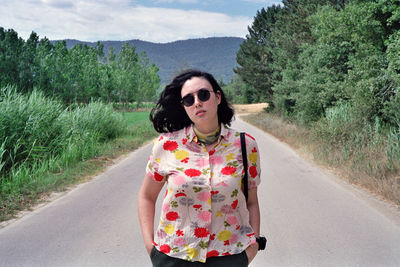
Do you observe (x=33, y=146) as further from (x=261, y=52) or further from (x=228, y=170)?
(x=261, y=52)

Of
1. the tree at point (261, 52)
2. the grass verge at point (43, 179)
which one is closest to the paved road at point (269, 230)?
the grass verge at point (43, 179)

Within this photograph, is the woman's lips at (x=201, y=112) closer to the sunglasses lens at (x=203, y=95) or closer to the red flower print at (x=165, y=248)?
the sunglasses lens at (x=203, y=95)

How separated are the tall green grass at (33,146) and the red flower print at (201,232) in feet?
17.6

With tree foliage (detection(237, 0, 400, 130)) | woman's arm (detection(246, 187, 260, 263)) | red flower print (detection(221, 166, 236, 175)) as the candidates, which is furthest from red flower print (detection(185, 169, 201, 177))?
tree foliage (detection(237, 0, 400, 130))

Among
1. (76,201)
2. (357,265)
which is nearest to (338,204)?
(357,265)

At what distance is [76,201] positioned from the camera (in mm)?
7555

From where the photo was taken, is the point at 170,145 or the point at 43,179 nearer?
the point at 170,145

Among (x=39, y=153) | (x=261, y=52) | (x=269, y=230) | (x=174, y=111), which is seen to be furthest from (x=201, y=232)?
(x=261, y=52)

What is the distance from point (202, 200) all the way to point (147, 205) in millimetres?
429

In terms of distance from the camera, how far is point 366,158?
1050 cm

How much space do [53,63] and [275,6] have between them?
3265cm

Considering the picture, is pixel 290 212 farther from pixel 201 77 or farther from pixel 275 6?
pixel 275 6

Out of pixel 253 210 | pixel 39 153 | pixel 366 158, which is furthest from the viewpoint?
pixel 39 153

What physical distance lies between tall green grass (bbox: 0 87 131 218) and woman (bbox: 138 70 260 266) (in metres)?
5.23
